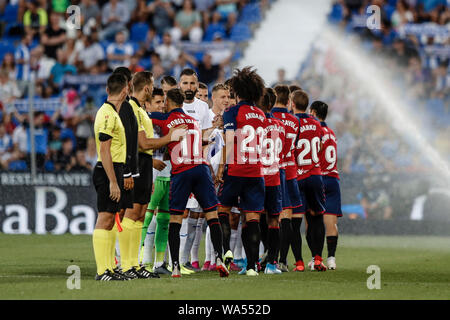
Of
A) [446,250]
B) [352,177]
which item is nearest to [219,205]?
[446,250]

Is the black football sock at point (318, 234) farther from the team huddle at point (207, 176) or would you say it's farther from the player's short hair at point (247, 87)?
the player's short hair at point (247, 87)

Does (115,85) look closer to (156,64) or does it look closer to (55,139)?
(55,139)

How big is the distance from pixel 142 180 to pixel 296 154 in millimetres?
2295

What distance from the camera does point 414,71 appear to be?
21.1 metres

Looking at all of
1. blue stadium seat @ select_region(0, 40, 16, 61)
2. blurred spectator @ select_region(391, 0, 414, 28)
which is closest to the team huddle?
blue stadium seat @ select_region(0, 40, 16, 61)

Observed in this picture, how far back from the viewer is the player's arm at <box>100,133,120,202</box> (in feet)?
26.8

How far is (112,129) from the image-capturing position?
8219mm

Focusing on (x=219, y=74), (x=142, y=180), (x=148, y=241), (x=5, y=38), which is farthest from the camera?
(x=5, y=38)

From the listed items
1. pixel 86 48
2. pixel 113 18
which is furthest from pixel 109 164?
pixel 113 18

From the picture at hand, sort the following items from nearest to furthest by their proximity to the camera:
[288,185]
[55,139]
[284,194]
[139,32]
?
[284,194]
[288,185]
[55,139]
[139,32]

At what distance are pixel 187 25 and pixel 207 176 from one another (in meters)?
13.5

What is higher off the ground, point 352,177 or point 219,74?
point 219,74

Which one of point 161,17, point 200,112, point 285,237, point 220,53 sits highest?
point 161,17

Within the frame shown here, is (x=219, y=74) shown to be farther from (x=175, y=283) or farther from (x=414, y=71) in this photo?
(x=175, y=283)
